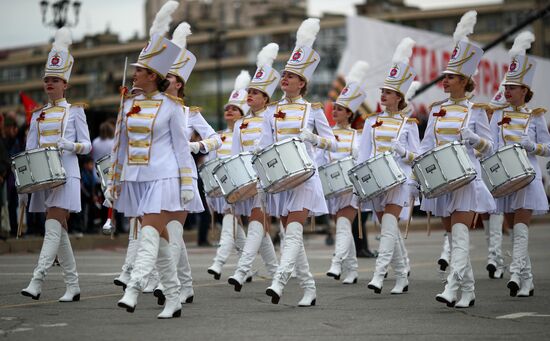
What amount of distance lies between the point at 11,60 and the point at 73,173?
14352cm

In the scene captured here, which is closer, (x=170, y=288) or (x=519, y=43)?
(x=170, y=288)

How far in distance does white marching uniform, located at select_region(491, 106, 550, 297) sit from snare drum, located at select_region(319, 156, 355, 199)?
1.84 m

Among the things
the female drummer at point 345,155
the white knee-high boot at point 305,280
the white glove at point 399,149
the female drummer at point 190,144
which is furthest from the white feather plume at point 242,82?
the white knee-high boot at point 305,280

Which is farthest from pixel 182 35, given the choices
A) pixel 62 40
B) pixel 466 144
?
pixel 466 144

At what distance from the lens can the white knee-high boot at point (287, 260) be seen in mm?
10820

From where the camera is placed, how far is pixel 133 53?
438 feet

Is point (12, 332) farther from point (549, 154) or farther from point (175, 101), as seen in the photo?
point (549, 154)

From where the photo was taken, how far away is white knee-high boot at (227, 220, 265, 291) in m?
12.2

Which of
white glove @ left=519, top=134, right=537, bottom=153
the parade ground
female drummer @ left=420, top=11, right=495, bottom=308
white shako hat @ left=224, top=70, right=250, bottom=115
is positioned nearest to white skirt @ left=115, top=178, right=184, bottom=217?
the parade ground

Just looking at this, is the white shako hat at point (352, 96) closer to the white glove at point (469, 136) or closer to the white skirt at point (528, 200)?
the white skirt at point (528, 200)

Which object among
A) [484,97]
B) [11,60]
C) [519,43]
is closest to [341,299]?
[519,43]

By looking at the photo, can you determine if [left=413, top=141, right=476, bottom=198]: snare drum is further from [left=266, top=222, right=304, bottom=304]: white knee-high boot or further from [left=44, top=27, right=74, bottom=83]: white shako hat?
[left=44, top=27, right=74, bottom=83]: white shako hat

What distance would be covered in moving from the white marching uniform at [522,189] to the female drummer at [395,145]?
93cm

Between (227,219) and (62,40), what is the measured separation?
323 cm
